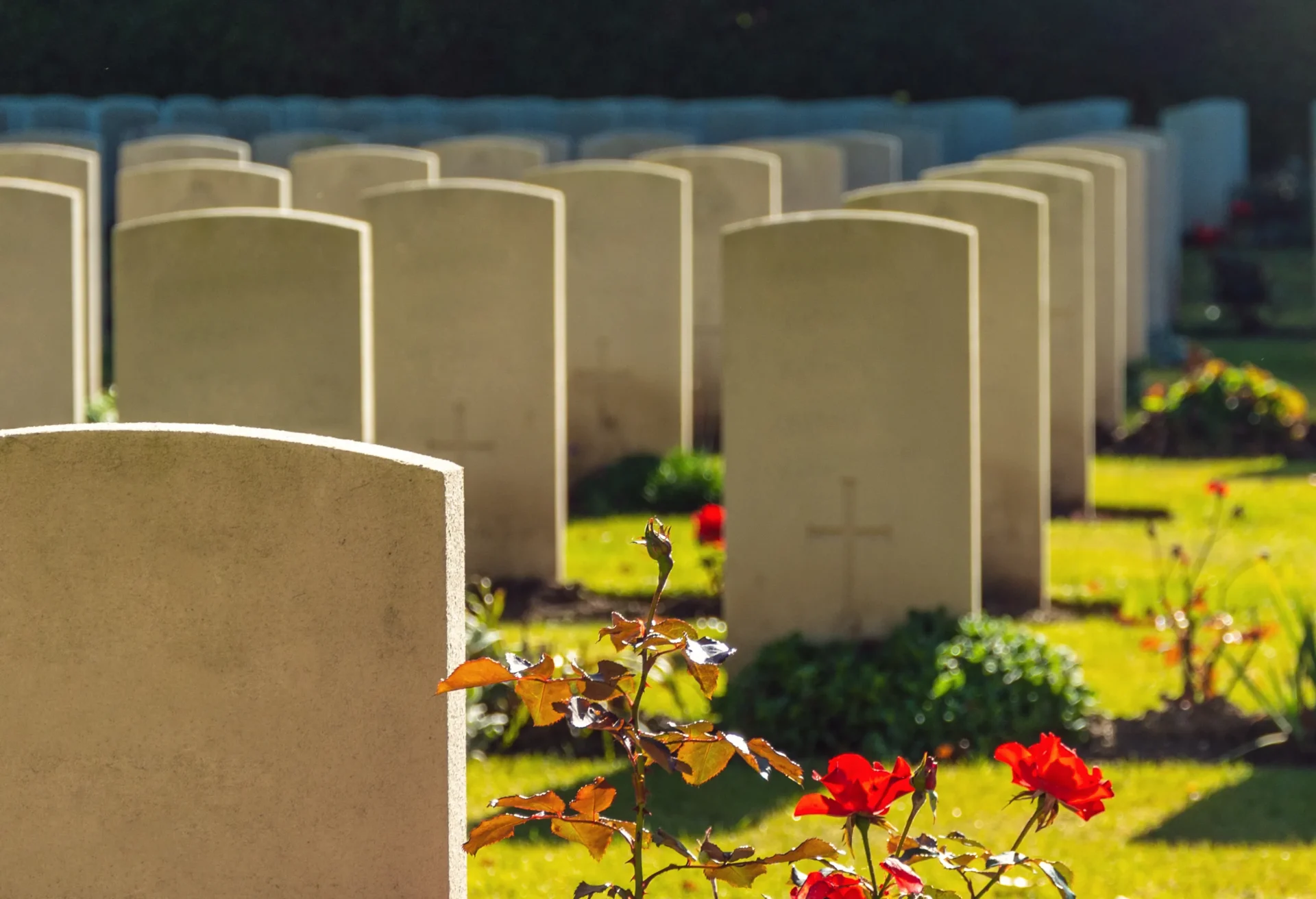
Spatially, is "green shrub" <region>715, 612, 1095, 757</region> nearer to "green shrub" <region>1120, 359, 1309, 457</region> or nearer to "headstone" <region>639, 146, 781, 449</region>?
"headstone" <region>639, 146, 781, 449</region>

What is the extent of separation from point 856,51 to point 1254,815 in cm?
2227

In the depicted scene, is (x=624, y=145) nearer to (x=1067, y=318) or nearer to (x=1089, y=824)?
(x=1067, y=318)

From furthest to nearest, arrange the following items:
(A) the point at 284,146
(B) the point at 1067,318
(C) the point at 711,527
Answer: (A) the point at 284,146 < (B) the point at 1067,318 < (C) the point at 711,527

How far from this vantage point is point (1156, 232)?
15.9 meters

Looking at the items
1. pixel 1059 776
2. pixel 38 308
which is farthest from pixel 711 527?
pixel 1059 776

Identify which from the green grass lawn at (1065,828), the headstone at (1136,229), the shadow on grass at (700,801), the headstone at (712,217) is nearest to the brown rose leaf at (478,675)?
the green grass lawn at (1065,828)

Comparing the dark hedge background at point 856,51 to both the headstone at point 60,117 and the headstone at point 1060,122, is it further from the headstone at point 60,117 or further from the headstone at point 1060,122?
the headstone at point 60,117

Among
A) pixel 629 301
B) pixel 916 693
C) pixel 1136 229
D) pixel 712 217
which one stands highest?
pixel 1136 229

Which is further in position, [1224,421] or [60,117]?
[60,117]

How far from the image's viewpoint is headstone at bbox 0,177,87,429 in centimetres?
739

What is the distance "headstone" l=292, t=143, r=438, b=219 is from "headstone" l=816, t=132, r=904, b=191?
3920mm

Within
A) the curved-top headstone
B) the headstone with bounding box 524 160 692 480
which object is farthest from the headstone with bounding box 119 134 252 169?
the curved-top headstone

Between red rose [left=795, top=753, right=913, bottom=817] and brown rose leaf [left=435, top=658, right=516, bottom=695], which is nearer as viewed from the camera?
red rose [left=795, top=753, right=913, bottom=817]

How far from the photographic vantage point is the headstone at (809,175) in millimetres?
12852
